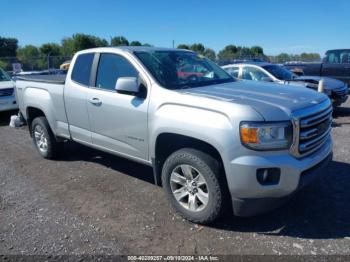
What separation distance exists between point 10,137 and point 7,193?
3.99 metres

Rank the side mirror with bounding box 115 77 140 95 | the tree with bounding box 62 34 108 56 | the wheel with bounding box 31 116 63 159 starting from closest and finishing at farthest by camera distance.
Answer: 1. the side mirror with bounding box 115 77 140 95
2. the wheel with bounding box 31 116 63 159
3. the tree with bounding box 62 34 108 56

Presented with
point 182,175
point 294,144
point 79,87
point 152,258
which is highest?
point 79,87

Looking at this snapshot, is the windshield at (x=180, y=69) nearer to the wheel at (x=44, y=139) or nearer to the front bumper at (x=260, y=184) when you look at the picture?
the front bumper at (x=260, y=184)

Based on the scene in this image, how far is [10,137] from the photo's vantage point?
8.28m

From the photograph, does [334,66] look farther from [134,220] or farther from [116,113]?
[134,220]

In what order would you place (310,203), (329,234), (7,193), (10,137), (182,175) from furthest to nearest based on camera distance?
(10,137), (7,193), (310,203), (182,175), (329,234)

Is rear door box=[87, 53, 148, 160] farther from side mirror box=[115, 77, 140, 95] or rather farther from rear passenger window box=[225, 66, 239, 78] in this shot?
rear passenger window box=[225, 66, 239, 78]

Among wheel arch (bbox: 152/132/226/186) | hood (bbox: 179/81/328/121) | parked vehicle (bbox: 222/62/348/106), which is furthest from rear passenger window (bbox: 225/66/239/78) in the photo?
wheel arch (bbox: 152/132/226/186)

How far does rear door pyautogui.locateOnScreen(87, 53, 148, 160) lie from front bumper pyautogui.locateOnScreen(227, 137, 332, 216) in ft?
4.25

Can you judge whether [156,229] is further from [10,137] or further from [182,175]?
[10,137]

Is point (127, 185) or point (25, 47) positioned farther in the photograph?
point (25, 47)

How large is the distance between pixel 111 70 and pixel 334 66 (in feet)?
38.0

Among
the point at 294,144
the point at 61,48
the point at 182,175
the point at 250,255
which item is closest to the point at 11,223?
the point at 182,175

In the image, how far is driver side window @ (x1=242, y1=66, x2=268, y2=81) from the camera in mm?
9808
